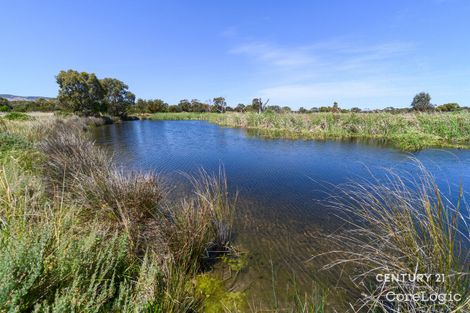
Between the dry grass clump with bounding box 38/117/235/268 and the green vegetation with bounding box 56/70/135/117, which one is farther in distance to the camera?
the green vegetation with bounding box 56/70/135/117

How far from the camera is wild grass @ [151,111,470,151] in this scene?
12.8 m

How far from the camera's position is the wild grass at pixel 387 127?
1278 cm

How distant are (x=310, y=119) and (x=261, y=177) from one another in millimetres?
13961

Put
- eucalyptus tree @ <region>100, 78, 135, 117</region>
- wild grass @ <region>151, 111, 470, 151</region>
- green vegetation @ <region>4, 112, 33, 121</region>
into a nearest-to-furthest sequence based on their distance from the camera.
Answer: wild grass @ <region>151, 111, 470, 151</region> < green vegetation @ <region>4, 112, 33, 121</region> < eucalyptus tree @ <region>100, 78, 135, 117</region>

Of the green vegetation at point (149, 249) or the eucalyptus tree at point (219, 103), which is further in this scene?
the eucalyptus tree at point (219, 103)

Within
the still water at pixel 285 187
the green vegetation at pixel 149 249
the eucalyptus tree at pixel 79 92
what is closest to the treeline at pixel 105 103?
the eucalyptus tree at pixel 79 92

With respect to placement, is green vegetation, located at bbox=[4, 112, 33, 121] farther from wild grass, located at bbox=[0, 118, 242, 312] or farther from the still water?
wild grass, located at bbox=[0, 118, 242, 312]

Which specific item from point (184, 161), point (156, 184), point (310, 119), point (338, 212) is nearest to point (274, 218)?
point (338, 212)

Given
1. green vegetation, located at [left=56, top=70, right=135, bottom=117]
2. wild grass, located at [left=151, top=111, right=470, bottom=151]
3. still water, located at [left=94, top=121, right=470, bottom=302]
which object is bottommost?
still water, located at [left=94, top=121, right=470, bottom=302]

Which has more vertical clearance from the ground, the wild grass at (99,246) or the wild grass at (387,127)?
the wild grass at (387,127)

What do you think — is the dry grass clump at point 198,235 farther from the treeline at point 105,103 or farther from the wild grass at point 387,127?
the treeline at point 105,103

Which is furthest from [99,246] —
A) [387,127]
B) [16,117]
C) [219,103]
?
[219,103]

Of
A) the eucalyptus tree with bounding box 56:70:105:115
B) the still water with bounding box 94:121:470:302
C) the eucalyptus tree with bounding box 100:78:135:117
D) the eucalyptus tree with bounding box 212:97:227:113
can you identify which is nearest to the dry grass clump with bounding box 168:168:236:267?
the still water with bounding box 94:121:470:302

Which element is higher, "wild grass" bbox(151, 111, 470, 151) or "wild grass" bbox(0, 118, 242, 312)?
"wild grass" bbox(151, 111, 470, 151)
